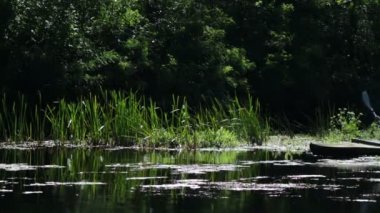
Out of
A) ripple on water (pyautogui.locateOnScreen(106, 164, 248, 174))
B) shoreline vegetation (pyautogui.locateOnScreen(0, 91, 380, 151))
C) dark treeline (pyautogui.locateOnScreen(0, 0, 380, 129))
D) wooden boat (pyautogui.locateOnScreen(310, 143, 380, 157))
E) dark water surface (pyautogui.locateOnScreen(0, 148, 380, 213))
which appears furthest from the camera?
dark treeline (pyautogui.locateOnScreen(0, 0, 380, 129))

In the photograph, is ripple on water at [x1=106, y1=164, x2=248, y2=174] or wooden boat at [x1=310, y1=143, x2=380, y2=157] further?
wooden boat at [x1=310, y1=143, x2=380, y2=157]

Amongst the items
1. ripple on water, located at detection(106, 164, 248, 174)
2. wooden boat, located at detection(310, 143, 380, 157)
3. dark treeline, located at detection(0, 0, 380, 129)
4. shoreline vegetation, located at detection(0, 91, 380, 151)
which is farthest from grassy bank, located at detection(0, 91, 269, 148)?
ripple on water, located at detection(106, 164, 248, 174)

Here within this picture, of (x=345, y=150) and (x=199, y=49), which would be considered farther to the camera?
(x=199, y=49)

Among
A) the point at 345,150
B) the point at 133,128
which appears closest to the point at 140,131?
the point at 133,128

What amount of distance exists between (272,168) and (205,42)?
9538mm

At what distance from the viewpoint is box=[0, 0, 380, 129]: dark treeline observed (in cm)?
2262

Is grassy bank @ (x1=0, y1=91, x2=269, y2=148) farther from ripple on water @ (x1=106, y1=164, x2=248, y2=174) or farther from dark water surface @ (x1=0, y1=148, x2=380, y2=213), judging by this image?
ripple on water @ (x1=106, y1=164, x2=248, y2=174)

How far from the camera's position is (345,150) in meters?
17.3

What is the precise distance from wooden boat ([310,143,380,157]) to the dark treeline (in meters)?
6.86

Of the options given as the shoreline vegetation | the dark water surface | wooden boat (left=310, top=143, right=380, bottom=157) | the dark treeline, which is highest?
the dark treeline

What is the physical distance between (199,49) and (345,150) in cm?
789

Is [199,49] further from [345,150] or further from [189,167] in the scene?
[189,167]

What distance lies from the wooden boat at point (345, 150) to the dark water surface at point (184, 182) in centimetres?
31

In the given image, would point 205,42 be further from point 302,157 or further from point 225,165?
point 225,165
